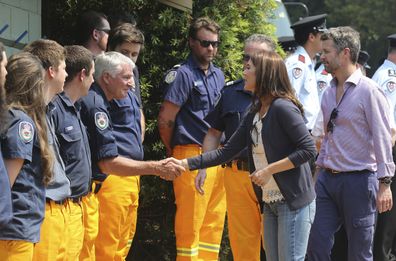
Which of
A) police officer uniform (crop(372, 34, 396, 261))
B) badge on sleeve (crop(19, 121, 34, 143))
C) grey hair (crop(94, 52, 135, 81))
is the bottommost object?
police officer uniform (crop(372, 34, 396, 261))

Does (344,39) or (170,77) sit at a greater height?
(344,39)

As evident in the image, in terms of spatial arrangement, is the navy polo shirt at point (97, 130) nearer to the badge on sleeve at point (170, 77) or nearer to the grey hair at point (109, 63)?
the grey hair at point (109, 63)

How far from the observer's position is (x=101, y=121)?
20.4 feet

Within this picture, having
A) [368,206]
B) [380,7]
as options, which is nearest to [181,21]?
[368,206]

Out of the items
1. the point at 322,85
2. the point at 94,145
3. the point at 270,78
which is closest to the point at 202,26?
the point at 270,78

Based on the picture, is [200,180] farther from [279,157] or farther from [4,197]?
[4,197]

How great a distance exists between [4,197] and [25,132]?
551mm

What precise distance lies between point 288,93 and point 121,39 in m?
2.00

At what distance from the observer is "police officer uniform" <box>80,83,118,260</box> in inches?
244

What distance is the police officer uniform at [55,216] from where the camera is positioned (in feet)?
16.7

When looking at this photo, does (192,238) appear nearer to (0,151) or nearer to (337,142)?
(337,142)

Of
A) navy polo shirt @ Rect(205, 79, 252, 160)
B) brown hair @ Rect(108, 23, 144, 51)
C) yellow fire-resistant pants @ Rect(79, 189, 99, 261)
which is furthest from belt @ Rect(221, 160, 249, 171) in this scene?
yellow fire-resistant pants @ Rect(79, 189, 99, 261)

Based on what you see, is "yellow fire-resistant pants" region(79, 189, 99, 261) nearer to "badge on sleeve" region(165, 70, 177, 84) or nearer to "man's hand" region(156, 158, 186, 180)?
"man's hand" region(156, 158, 186, 180)

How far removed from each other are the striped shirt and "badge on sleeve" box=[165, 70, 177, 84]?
5.23ft
